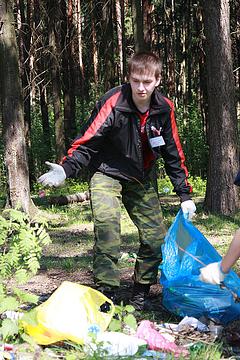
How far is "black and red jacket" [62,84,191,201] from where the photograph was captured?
409 cm

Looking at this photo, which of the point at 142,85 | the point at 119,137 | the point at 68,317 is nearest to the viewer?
the point at 68,317

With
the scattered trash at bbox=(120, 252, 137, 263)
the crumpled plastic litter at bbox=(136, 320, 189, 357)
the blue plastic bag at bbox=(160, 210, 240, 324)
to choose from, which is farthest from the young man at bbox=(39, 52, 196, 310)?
the scattered trash at bbox=(120, 252, 137, 263)

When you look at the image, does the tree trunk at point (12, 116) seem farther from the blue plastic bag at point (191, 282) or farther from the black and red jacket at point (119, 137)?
the blue plastic bag at point (191, 282)

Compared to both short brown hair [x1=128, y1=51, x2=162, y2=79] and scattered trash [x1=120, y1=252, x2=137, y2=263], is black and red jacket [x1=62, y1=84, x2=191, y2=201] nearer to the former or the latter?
short brown hair [x1=128, y1=51, x2=162, y2=79]

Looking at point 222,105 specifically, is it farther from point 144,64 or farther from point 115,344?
point 115,344

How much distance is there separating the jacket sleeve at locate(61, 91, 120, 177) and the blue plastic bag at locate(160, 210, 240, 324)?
79 centimetres

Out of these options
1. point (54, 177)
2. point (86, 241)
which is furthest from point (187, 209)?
point (86, 241)

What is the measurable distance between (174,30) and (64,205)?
47.9 ft

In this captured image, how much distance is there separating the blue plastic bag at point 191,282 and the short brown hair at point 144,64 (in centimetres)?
103

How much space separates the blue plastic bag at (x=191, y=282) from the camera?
384 cm

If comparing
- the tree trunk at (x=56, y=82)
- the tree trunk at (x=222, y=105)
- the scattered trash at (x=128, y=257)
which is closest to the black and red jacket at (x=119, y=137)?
the scattered trash at (x=128, y=257)

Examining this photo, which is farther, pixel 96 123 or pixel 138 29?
pixel 138 29

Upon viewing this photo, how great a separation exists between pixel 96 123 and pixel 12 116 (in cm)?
558

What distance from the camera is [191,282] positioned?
3918mm
